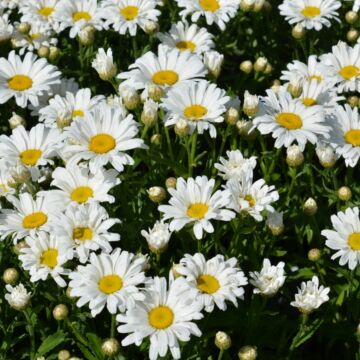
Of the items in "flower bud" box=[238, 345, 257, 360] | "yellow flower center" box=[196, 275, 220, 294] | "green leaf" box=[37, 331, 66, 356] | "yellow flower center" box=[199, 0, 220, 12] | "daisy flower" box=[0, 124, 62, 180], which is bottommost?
"green leaf" box=[37, 331, 66, 356]

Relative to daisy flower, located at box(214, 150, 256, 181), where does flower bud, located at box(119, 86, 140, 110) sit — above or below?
above

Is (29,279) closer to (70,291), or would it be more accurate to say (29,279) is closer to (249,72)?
(70,291)

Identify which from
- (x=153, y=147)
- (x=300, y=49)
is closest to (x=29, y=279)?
(x=153, y=147)

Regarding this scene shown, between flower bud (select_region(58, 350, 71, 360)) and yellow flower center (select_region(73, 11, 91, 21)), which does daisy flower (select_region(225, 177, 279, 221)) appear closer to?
flower bud (select_region(58, 350, 71, 360))

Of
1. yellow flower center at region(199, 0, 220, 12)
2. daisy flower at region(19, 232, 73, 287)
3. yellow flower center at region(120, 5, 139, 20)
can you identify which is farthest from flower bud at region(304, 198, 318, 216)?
yellow flower center at region(120, 5, 139, 20)

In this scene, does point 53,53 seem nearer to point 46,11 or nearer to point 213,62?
point 46,11

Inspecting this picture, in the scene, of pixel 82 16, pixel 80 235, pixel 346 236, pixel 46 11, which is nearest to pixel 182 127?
pixel 80 235
